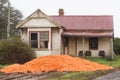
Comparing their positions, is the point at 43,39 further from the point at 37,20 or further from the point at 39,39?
the point at 37,20

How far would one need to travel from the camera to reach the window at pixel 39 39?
40.6 metres

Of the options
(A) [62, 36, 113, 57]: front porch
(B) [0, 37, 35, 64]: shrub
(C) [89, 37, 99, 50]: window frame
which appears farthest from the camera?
(C) [89, 37, 99, 50]: window frame

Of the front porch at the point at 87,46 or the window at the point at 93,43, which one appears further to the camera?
the window at the point at 93,43

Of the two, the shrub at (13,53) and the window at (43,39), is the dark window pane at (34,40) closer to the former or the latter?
the window at (43,39)

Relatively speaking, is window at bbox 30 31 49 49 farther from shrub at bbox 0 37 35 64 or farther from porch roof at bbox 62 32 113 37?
shrub at bbox 0 37 35 64

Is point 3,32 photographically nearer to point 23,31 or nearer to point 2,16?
point 2,16

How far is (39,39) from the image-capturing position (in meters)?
40.7

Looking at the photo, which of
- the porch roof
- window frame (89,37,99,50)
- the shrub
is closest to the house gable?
the porch roof

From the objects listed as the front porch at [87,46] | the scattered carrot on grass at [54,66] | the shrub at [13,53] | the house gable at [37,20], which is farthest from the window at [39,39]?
the scattered carrot on grass at [54,66]

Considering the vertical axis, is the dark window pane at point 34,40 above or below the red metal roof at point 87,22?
below

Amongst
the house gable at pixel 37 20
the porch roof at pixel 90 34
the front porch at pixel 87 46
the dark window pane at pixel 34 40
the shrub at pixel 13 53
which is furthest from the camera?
the front porch at pixel 87 46

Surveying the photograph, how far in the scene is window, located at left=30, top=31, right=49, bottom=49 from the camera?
40625 mm

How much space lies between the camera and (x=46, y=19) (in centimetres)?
4059

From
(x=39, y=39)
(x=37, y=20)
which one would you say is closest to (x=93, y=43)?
(x=39, y=39)
